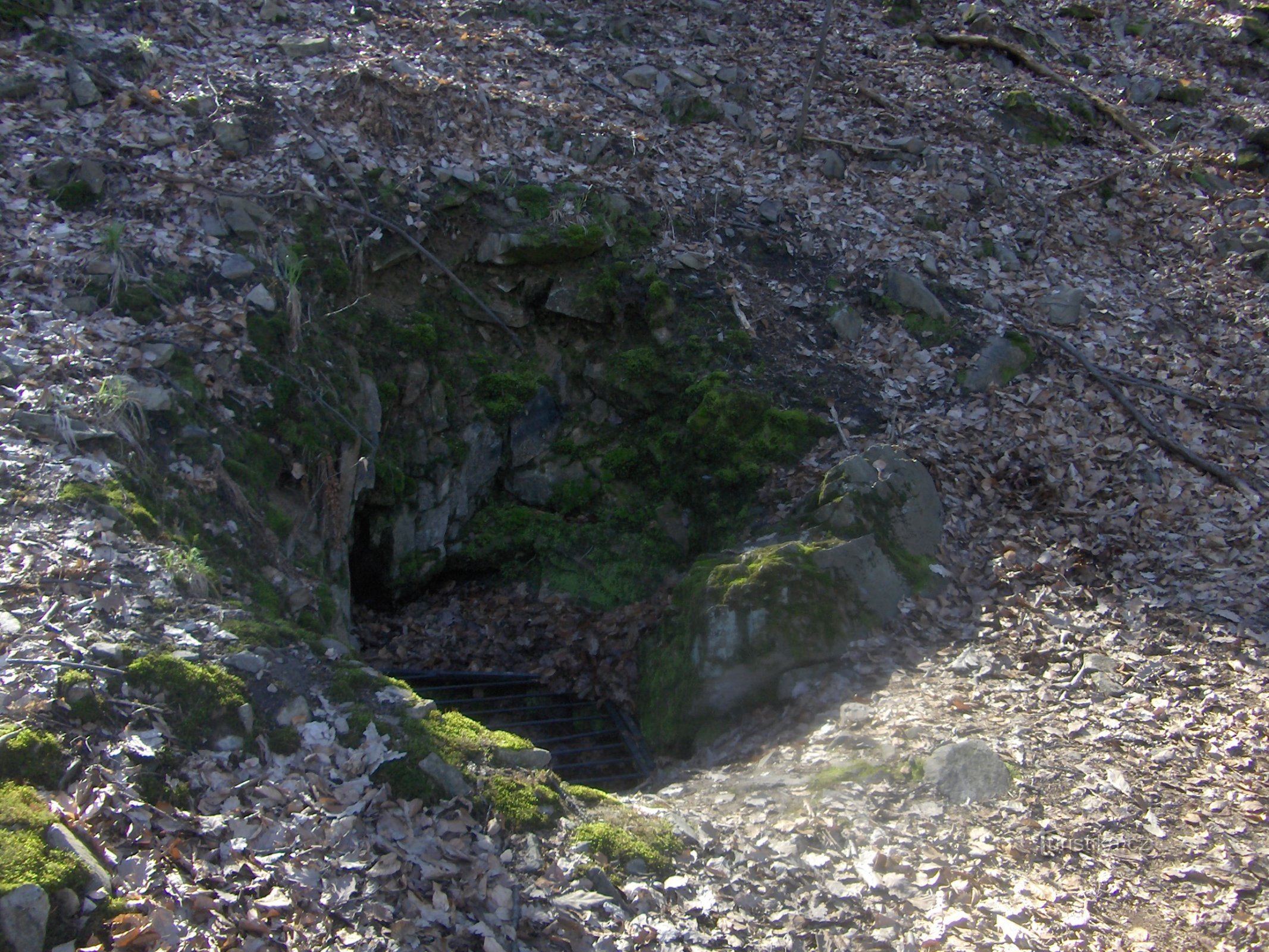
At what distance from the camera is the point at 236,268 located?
5.70 metres

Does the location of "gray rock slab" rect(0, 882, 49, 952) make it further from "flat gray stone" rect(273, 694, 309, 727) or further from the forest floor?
"flat gray stone" rect(273, 694, 309, 727)

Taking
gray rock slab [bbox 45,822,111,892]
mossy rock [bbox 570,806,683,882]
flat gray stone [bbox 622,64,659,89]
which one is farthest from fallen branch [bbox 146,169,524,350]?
gray rock slab [bbox 45,822,111,892]

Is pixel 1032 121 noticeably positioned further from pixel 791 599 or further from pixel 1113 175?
pixel 791 599

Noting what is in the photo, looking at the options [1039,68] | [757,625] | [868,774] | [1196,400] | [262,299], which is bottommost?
[868,774]

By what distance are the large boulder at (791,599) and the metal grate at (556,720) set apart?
0.75 feet

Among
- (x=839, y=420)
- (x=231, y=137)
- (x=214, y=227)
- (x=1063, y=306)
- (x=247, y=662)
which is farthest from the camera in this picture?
(x=1063, y=306)

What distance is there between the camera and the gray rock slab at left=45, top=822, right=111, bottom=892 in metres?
2.49

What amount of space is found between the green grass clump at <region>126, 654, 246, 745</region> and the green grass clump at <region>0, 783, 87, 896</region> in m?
0.59

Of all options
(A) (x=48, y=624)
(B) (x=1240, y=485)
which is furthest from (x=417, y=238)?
(B) (x=1240, y=485)

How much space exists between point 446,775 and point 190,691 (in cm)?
101

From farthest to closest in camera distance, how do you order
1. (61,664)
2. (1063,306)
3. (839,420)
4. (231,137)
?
(1063,306)
(231,137)
(839,420)
(61,664)

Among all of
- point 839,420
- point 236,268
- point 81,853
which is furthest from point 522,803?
point 236,268

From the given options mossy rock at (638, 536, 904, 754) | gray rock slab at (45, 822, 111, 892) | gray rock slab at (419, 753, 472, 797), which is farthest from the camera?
mossy rock at (638, 536, 904, 754)

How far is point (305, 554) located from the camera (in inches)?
203
